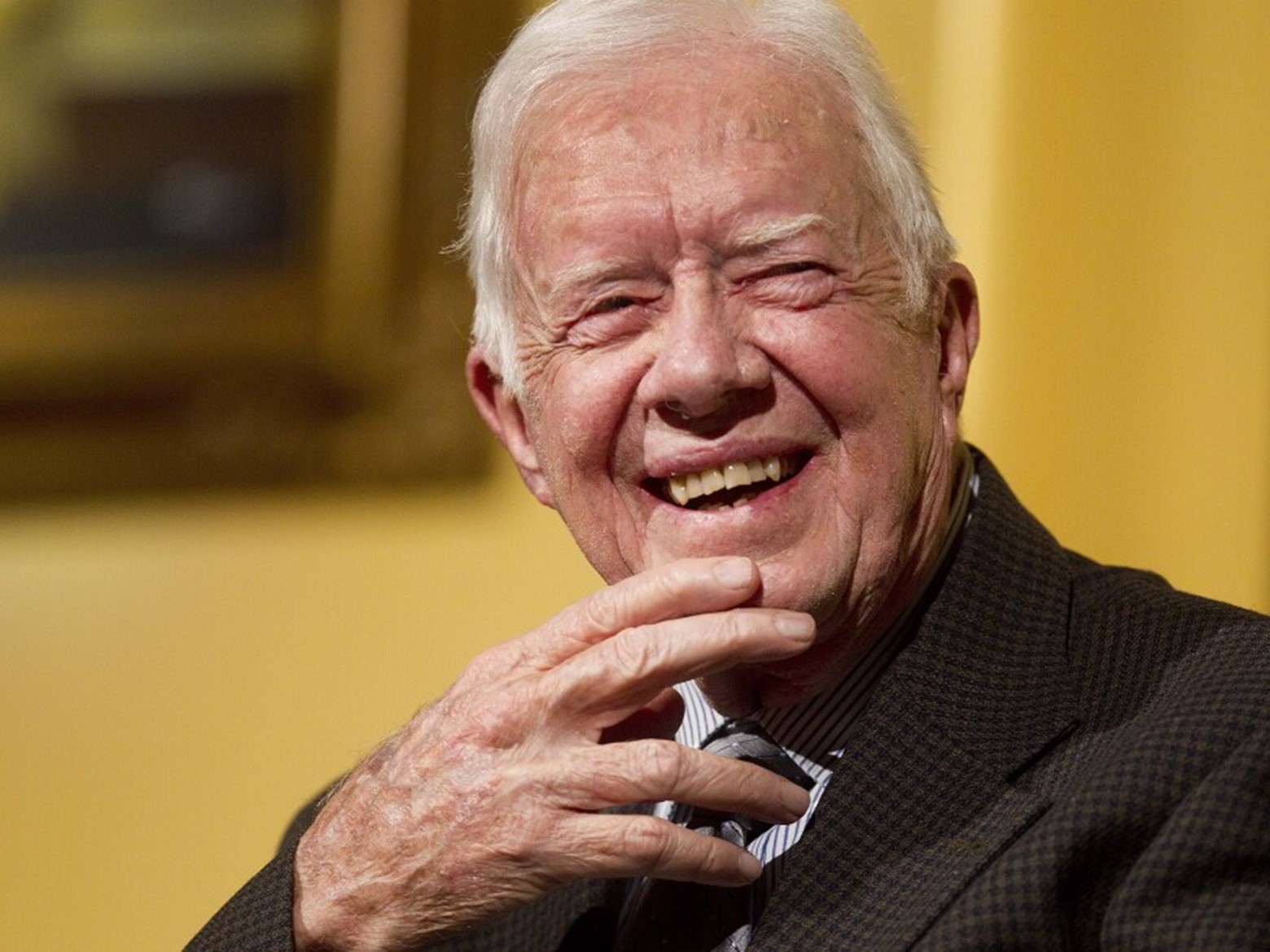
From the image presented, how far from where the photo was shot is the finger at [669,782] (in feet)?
4.54

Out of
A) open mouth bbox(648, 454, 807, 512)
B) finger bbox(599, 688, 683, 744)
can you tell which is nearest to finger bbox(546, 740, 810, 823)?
finger bbox(599, 688, 683, 744)

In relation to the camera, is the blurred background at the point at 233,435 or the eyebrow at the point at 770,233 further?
the blurred background at the point at 233,435

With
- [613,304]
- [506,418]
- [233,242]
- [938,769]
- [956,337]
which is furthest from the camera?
[233,242]

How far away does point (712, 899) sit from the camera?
1.56 m

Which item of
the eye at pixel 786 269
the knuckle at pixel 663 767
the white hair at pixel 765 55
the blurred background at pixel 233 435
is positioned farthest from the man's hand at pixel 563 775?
the blurred background at pixel 233 435

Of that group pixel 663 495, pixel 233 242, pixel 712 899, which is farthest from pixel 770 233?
pixel 233 242

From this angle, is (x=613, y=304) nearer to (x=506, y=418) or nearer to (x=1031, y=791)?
(x=506, y=418)

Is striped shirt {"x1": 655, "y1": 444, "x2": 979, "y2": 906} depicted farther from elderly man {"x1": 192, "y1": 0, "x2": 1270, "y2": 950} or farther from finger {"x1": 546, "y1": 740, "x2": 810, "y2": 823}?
finger {"x1": 546, "y1": 740, "x2": 810, "y2": 823}

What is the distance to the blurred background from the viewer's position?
2682 mm

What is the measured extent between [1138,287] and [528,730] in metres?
1.38

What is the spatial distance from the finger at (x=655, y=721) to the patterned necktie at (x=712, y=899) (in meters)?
0.08

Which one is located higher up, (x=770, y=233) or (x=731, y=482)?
(x=770, y=233)

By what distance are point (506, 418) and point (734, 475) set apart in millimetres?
370

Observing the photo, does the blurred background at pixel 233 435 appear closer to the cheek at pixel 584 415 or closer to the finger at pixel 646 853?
the cheek at pixel 584 415
